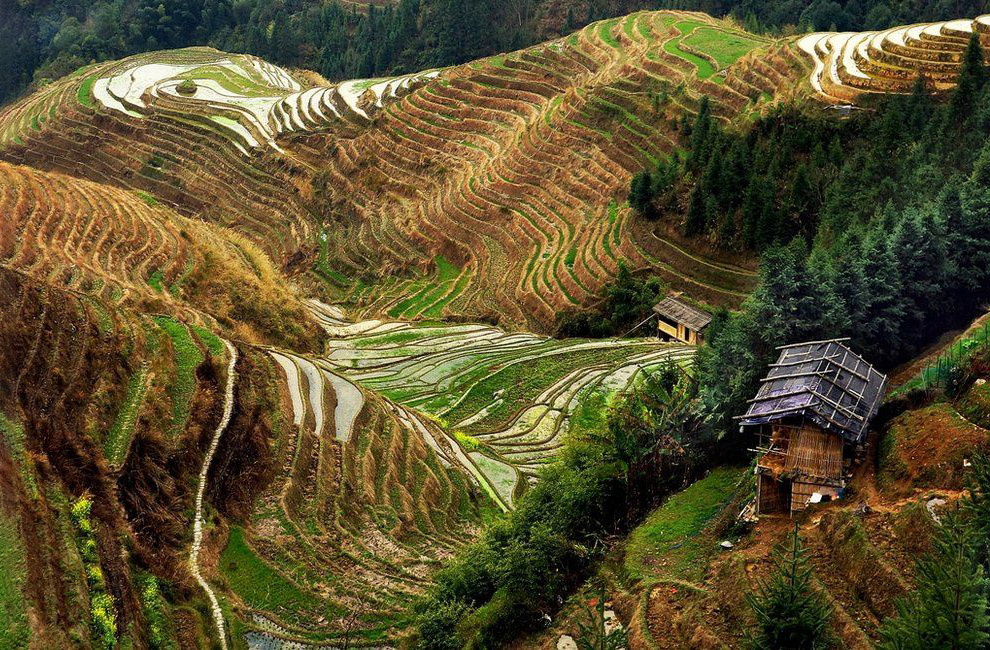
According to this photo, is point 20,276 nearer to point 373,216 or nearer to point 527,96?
point 373,216

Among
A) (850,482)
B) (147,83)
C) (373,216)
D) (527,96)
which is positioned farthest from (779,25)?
(850,482)

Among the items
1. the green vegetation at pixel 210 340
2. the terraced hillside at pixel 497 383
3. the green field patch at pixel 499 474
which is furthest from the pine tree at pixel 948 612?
the green vegetation at pixel 210 340

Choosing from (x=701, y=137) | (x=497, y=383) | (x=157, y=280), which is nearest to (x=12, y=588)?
(x=157, y=280)

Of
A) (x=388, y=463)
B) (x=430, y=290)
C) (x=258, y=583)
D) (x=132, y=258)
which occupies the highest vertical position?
(x=132, y=258)

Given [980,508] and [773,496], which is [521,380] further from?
[980,508]

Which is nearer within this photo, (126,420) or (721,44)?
(126,420)

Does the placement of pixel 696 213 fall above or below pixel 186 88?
above

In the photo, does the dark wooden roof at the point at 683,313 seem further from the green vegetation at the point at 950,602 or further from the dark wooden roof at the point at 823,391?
the green vegetation at the point at 950,602
